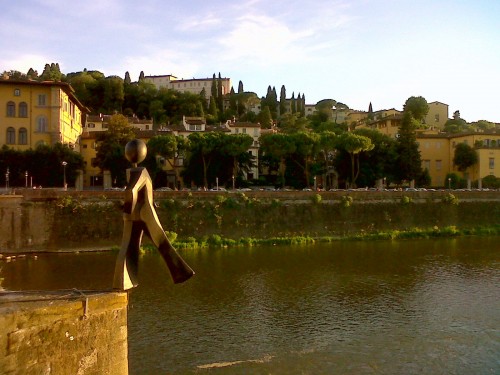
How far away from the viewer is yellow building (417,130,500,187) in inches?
2287

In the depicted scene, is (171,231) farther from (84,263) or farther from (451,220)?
(451,220)

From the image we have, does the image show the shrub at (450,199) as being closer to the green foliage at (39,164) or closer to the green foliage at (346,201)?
the green foliage at (346,201)

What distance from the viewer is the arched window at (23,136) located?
45.5m

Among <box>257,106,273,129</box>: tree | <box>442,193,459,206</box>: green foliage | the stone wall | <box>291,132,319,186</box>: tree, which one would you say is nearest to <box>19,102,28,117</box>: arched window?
<box>291,132,319,186</box>: tree

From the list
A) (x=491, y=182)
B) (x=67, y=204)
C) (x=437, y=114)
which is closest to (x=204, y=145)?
(x=67, y=204)

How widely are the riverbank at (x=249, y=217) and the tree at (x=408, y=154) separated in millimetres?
10067

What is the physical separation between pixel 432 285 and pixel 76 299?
19.1 m

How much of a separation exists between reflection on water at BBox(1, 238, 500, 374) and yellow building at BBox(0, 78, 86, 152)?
18.9 m

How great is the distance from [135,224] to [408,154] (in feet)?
160

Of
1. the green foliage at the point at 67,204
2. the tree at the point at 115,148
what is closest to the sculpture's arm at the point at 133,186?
the green foliage at the point at 67,204

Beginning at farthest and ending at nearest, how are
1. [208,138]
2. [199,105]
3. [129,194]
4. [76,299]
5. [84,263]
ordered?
1. [199,105]
2. [208,138]
3. [84,263]
4. [129,194]
5. [76,299]

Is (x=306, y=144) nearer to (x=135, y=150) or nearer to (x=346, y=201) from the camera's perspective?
(x=346, y=201)

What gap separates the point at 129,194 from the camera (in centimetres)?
712

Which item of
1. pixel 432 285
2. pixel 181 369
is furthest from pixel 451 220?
pixel 181 369
